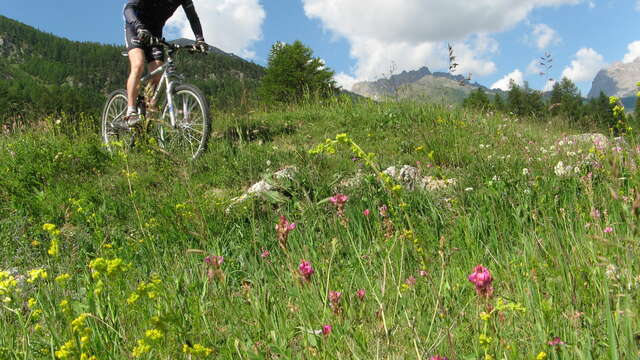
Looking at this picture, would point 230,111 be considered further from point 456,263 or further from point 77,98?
point 77,98

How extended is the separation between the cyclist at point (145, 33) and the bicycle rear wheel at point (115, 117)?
63 centimetres

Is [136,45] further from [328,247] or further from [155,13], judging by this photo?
[328,247]

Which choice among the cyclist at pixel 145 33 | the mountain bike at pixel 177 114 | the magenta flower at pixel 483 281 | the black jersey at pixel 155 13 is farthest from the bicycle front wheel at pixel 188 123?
the magenta flower at pixel 483 281

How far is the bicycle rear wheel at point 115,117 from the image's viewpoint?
665 cm

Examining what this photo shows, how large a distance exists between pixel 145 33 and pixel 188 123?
4.44 ft

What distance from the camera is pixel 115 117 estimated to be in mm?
7133

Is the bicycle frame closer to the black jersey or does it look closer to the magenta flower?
the black jersey

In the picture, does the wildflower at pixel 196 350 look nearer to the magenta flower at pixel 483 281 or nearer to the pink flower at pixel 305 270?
the pink flower at pixel 305 270

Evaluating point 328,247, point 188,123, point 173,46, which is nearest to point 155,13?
point 173,46

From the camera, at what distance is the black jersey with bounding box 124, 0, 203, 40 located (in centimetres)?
586

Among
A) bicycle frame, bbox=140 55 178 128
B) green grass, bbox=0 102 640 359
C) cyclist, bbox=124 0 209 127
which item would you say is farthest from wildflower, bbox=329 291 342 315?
cyclist, bbox=124 0 209 127

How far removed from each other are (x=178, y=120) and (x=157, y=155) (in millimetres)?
789

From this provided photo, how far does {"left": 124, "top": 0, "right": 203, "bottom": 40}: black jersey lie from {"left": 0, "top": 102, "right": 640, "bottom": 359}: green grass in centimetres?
185

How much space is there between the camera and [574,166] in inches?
133
